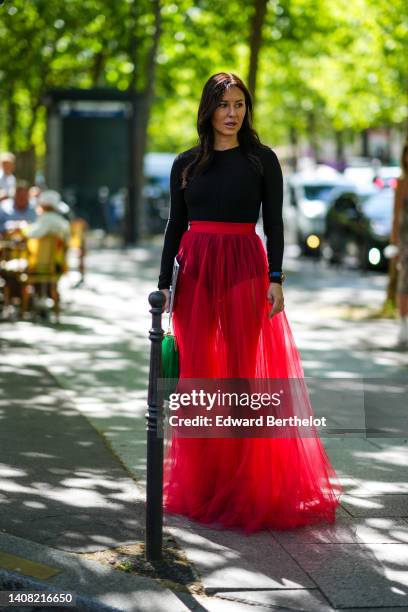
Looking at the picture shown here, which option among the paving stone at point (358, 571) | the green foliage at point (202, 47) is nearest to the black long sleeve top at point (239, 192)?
the paving stone at point (358, 571)

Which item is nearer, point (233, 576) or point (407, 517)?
point (233, 576)

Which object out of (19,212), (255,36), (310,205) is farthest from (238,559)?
(310,205)

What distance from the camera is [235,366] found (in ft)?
18.7

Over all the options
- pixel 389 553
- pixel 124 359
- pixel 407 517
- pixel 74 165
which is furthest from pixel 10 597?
pixel 74 165

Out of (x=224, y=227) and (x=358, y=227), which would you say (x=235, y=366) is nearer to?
(x=224, y=227)

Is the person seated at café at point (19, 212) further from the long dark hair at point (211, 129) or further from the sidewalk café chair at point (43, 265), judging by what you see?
the long dark hair at point (211, 129)

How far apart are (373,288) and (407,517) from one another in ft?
45.5

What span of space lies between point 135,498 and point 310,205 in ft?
71.1

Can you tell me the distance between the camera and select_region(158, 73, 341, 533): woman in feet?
18.3

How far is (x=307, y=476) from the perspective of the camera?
5691mm

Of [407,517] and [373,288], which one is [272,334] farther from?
[373,288]

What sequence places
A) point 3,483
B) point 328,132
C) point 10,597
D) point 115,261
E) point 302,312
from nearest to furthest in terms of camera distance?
1. point 10,597
2. point 3,483
3. point 302,312
4. point 115,261
5. point 328,132

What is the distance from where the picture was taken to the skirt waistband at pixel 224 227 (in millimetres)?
5621

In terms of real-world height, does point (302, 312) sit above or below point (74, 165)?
below
